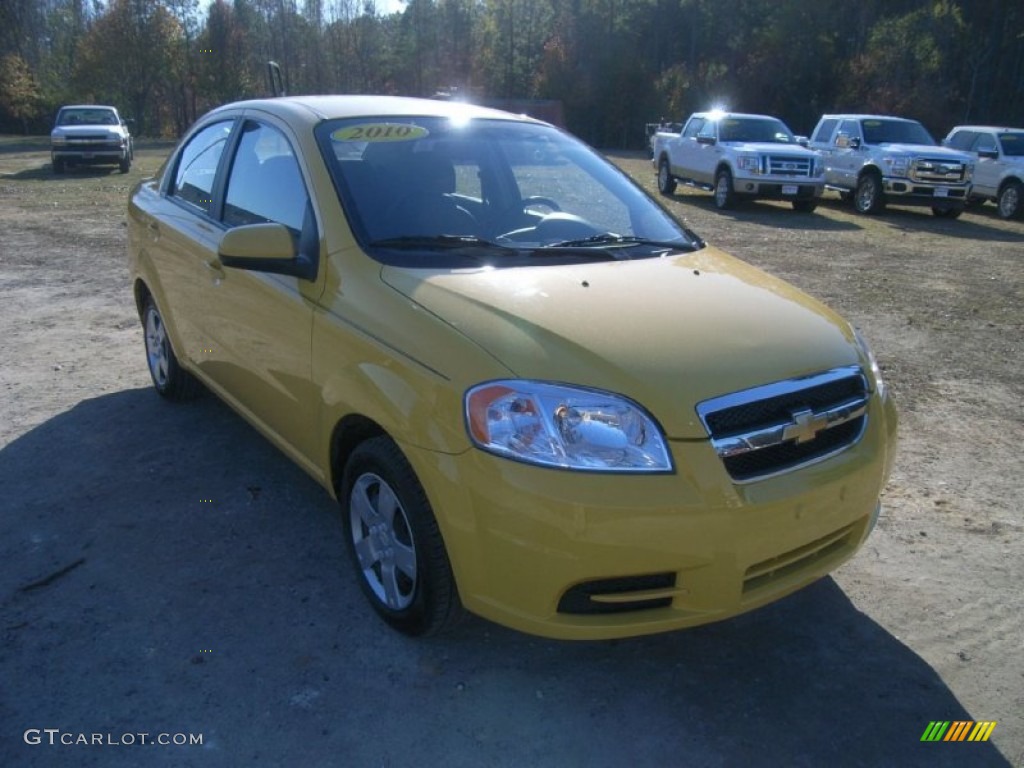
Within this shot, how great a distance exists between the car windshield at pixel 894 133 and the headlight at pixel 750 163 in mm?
2647

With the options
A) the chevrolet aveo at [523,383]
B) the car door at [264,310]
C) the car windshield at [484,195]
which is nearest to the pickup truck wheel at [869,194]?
the car windshield at [484,195]

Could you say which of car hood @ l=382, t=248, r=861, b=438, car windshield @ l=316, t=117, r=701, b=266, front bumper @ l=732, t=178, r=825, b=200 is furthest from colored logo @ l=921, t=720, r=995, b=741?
front bumper @ l=732, t=178, r=825, b=200

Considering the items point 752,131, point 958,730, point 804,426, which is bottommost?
point 958,730

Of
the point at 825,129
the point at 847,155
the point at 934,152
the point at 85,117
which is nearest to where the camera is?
the point at 934,152

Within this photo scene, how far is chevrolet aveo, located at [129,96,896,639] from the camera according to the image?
248 cm

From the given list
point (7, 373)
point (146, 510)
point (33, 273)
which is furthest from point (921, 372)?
point (33, 273)

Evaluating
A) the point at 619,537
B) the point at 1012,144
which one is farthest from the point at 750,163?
the point at 619,537

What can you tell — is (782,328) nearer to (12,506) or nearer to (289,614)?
(289,614)

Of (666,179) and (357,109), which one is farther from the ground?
(357,109)

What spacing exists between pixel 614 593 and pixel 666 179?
18.0m

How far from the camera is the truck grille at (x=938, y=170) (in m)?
15.4

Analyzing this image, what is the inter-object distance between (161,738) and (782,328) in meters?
2.40

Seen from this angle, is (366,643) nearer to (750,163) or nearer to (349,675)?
(349,675)

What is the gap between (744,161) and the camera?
15.9 m
